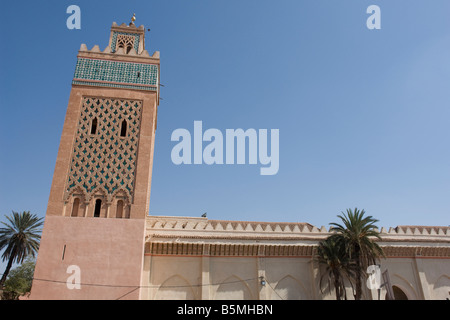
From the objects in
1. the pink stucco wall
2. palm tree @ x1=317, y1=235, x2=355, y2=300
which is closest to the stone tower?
the pink stucco wall

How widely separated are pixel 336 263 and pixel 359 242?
1227mm

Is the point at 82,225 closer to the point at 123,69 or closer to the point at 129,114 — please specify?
the point at 129,114

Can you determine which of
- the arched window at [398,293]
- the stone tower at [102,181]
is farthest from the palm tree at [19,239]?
the arched window at [398,293]

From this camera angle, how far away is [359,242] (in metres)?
14.3

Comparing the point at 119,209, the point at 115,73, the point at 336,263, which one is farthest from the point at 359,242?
the point at 115,73

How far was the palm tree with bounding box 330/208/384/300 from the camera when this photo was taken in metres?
14.1

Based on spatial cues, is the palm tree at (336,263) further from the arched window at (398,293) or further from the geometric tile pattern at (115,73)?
the geometric tile pattern at (115,73)

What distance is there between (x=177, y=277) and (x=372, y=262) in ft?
25.3

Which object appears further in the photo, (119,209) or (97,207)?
(119,209)

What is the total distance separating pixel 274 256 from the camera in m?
14.6

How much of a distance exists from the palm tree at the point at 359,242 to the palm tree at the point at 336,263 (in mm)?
244

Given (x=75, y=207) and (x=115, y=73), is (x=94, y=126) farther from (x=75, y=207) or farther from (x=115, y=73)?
(x=75, y=207)

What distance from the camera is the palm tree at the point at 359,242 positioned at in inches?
557
